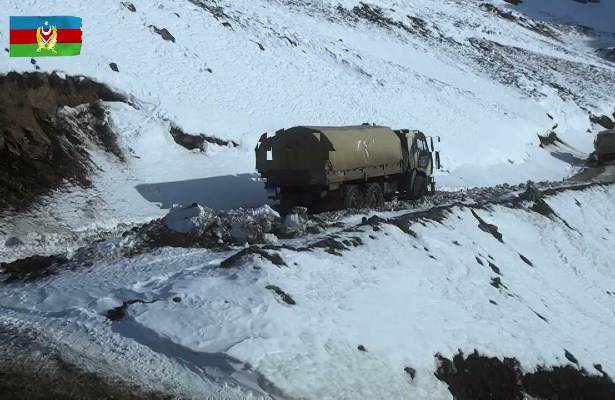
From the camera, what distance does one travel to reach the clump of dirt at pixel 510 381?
31.6 ft

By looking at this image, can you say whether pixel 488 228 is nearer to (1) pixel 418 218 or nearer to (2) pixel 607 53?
(1) pixel 418 218

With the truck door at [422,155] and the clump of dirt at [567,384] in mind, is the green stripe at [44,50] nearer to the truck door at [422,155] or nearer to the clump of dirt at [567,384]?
the truck door at [422,155]

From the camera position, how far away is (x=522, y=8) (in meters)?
94.1

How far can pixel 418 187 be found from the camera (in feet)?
78.1

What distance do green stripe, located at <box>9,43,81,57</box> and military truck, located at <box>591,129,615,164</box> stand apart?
32306mm

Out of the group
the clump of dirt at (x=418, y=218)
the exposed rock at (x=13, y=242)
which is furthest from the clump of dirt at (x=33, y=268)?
the clump of dirt at (x=418, y=218)

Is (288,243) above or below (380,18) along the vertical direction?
above

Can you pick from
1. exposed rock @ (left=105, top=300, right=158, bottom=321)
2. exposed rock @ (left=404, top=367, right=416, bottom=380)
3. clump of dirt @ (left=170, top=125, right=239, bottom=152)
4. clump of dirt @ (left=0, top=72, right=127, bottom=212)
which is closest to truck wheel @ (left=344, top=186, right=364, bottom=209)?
clump of dirt @ (left=170, top=125, right=239, bottom=152)

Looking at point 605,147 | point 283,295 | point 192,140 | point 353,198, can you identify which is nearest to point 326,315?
point 283,295

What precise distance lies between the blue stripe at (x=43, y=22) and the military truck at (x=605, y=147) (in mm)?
32057

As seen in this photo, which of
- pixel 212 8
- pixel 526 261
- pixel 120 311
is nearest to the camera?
pixel 120 311

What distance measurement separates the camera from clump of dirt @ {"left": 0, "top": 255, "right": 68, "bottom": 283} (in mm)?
11070

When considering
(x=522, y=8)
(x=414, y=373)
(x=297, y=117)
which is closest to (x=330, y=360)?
(x=414, y=373)

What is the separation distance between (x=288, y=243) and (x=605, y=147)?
35.7 m
